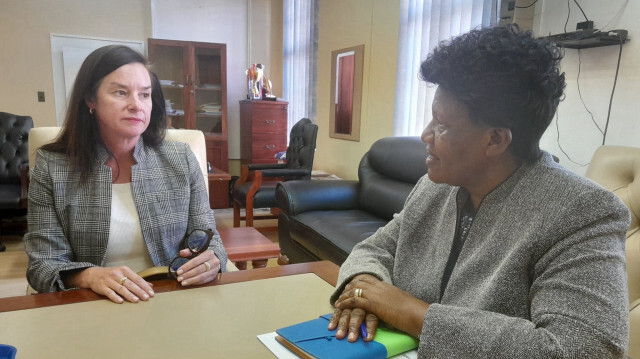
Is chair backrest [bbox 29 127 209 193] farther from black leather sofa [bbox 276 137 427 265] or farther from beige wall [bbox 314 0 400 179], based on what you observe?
beige wall [bbox 314 0 400 179]

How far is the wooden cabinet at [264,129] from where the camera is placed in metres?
4.75

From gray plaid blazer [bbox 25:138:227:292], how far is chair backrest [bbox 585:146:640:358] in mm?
1253

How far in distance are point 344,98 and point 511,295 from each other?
3.53 meters

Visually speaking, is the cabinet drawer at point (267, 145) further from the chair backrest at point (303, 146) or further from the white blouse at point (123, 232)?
the white blouse at point (123, 232)

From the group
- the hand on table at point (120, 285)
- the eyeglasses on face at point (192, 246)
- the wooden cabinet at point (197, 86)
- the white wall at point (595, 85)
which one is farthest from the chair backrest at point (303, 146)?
the hand on table at point (120, 285)

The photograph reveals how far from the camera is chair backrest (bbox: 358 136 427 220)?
2.72 meters

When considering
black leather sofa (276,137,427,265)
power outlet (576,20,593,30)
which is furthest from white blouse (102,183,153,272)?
power outlet (576,20,593,30)

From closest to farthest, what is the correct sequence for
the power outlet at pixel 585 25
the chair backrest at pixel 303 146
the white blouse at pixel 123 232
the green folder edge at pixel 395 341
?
the green folder edge at pixel 395 341
the white blouse at pixel 123 232
the power outlet at pixel 585 25
the chair backrest at pixel 303 146

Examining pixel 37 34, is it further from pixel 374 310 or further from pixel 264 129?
pixel 374 310

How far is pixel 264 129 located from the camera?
4816 mm

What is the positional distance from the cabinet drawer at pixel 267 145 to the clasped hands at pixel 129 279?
12.4 feet

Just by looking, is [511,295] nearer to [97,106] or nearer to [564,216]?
[564,216]

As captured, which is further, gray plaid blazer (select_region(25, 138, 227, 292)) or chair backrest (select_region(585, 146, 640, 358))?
chair backrest (select_region(585, 146, 640, 358))

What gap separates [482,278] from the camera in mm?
763
